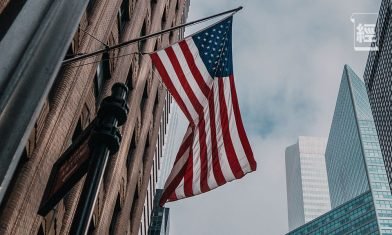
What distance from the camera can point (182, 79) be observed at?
A: 40.5ft

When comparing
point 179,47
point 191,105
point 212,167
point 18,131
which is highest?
point 179,47

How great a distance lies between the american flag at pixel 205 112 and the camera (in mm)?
11555

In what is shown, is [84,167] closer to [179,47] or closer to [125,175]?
[179,47]

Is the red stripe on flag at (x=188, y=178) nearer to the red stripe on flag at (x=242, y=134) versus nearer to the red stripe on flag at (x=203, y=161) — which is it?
the red stripe on flag at (x=203, y=161)

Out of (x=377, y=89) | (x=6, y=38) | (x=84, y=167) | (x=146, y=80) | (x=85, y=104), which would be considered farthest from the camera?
(x=377, y=89)

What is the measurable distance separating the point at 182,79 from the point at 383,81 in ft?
355

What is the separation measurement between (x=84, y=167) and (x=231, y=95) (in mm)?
6436

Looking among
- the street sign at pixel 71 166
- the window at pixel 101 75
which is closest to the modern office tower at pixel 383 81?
the window at pixel 101 75

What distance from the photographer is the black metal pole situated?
A: 16.9 ft

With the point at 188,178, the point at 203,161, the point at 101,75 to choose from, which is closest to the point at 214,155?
the point at 203,161

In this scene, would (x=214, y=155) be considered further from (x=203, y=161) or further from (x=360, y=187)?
(x=360, y=187)

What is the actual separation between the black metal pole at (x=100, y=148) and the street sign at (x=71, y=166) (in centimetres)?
34

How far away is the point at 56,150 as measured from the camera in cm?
1195

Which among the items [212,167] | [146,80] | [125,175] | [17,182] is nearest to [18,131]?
[17,182]
